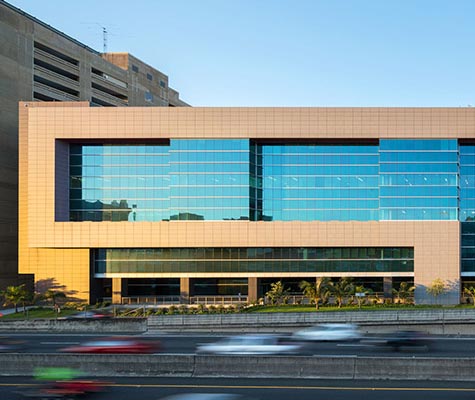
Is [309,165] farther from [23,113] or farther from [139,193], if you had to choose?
[23,113]

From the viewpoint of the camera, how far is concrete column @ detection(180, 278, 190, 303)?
5475 cm

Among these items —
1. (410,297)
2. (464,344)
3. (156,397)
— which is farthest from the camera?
(410,297)

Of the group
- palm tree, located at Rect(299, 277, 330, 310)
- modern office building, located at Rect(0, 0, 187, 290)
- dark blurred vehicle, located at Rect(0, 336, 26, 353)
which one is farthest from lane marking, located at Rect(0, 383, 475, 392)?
modern office building, located at Rect(0, 0, 187, 290)

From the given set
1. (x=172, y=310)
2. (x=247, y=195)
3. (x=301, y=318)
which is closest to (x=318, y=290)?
(x=301, y=318)

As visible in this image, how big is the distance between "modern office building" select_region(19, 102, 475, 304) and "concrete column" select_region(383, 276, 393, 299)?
35 cm

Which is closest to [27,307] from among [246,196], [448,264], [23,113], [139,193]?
[139,193]

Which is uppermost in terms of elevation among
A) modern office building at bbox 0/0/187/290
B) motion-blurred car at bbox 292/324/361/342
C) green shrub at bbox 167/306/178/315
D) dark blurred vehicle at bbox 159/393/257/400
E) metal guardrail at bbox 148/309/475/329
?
modern office building at bbox 0/0/187/290

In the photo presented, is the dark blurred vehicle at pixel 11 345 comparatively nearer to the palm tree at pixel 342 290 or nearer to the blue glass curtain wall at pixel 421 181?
the palm tree at pixel 342 290

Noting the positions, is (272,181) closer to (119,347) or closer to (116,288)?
(116,288)

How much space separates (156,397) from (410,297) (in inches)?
1604

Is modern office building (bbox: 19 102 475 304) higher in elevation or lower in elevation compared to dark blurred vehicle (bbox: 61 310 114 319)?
higher

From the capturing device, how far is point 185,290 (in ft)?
180

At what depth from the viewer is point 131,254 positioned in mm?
54750

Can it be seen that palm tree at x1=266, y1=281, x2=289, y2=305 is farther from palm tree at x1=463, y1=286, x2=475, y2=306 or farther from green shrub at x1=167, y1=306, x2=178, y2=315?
palm tree at x1=463, y1=286, x2=475, y2=306
